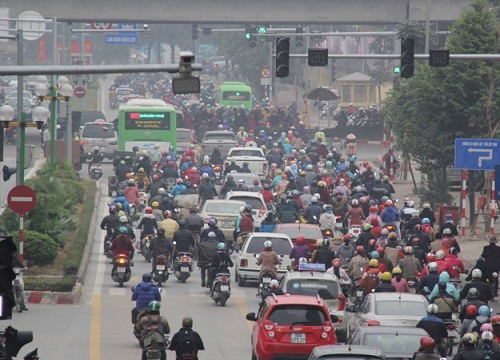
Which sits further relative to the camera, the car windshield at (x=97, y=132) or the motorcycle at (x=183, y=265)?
the car windshield at (x=97, y=132)

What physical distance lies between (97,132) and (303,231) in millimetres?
28678

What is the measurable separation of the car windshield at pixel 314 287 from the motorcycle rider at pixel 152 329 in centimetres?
344

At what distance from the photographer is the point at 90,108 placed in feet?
323

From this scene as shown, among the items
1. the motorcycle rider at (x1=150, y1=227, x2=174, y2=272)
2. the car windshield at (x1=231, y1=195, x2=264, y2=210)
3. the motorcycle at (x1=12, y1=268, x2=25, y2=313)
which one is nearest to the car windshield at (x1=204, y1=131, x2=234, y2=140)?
the car windshield at (x1=231, y1=195, x2=264, y2=210)

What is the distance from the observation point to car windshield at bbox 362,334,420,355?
21.9 m

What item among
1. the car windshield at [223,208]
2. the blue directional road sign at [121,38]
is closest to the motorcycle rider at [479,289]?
the car windshield at [223,208]

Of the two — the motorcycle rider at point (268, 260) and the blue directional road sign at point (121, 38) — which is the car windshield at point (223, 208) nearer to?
the motorcycle rider at point (268, 260)

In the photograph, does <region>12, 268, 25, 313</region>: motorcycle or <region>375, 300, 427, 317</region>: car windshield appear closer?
<region>375, 300, 427, 317</region>: car windshield

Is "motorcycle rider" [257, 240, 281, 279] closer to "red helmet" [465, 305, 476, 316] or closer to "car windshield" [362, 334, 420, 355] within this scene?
"red helmet" [465, 305, 476, 316]

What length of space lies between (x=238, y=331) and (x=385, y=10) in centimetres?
4695

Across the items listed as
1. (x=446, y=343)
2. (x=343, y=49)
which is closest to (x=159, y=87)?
(x=343, y=49)

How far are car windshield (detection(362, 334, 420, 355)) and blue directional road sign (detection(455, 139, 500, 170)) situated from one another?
18.5m

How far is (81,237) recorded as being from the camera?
39.6 metres

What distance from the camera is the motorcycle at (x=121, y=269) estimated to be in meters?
33.8
